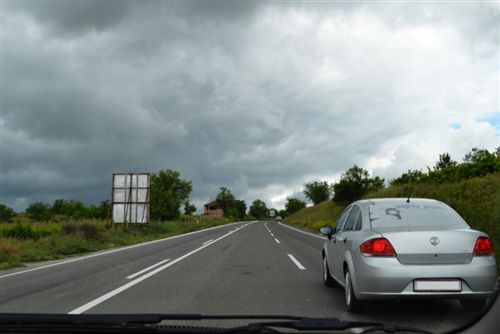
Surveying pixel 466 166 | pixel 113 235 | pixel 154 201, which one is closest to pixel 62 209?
pixel 154 201

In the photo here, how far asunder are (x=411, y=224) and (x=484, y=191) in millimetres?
12634

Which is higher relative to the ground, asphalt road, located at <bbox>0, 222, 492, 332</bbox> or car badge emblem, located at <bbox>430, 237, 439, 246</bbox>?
car badge emblem, located at <bbox>430, 237, 439, 246</bbox>

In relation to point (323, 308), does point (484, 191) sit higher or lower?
higher

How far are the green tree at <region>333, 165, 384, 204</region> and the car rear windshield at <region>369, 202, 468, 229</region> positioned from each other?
40108 millimetres

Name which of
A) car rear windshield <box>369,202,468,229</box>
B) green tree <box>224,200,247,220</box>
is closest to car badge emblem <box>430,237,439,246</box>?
car rear windshield <box>369,202,468,229</box>

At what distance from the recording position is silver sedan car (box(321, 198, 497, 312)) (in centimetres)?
499

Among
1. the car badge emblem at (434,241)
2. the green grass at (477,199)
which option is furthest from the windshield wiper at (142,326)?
the green grass at (477,199)

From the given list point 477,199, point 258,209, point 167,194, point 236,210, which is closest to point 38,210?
point 167,194

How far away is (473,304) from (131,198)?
2895 centimetres

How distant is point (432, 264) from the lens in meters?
5.06

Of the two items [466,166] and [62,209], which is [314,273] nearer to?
[466,166]

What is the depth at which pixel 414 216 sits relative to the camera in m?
5.82

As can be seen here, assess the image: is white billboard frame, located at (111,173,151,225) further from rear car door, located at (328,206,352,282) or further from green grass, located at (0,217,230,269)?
rear car door, located at (328,206,352,282)

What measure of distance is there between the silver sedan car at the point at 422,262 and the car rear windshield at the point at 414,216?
1 centimetres
